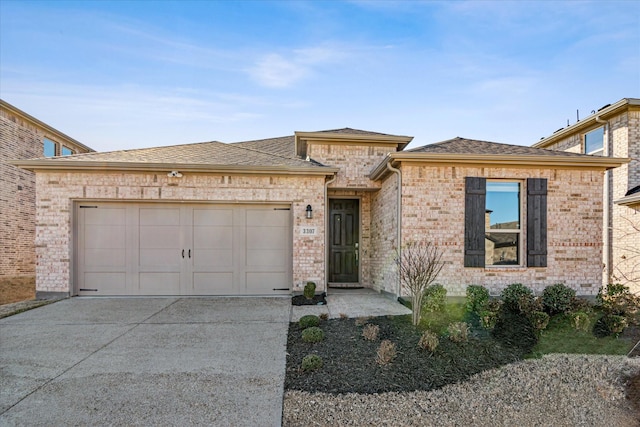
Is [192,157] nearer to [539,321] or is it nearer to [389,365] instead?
[389,365]

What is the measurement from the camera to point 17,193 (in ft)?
39.8

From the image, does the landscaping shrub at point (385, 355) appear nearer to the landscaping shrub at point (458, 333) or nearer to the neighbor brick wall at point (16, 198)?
the landscaping shrub at point (458, 333)

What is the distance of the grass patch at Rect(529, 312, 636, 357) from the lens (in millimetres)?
4641

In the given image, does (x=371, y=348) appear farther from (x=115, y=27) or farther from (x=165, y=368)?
(x=115, y=27)

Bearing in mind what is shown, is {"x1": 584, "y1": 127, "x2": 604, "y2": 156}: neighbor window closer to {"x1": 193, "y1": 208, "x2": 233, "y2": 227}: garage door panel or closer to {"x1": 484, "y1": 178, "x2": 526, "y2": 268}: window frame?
{"x1": 484, "y1": 178, "x2": 526, "y2": 268}: window frame

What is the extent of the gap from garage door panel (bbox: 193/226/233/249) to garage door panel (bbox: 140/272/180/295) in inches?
34.0

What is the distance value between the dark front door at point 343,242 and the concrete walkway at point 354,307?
3.81 feet

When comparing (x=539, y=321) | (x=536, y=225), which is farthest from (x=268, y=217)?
(x=536, y=225)

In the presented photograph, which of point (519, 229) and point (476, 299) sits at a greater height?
point (519, 229)

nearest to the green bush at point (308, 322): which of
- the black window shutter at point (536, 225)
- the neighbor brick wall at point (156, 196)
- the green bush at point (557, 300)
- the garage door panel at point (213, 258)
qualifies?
the neighbor brick wall at point (156, 196)

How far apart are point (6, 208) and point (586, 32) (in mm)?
17234

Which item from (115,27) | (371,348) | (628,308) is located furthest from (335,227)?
(115,27)

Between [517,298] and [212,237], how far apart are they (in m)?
6.26

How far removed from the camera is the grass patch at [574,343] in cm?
464
